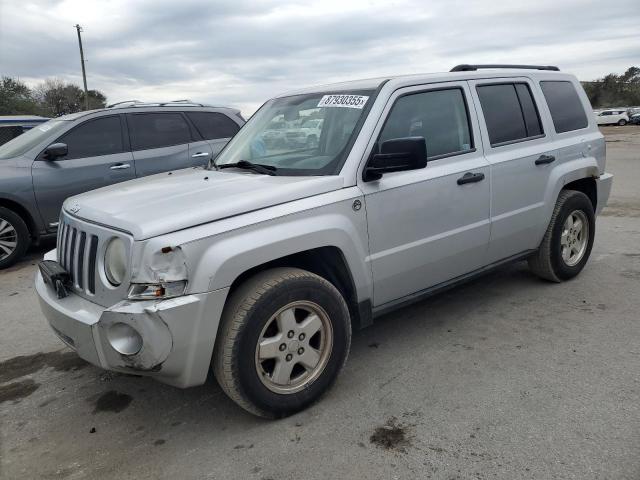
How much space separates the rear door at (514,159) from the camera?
4.01 m

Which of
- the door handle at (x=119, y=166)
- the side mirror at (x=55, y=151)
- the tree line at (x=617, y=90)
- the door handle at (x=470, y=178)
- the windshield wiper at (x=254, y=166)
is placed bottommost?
the door handle at (x=470, y=178)

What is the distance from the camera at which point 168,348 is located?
2510mm

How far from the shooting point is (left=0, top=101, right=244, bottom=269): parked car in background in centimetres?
654

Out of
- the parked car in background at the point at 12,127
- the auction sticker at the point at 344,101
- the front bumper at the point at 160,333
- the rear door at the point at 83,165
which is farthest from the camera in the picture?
the parked car in background at the point at 12,127

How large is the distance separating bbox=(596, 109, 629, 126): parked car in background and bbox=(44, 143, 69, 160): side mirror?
162 feet

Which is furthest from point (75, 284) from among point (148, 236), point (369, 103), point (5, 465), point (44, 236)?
point (44, 236)

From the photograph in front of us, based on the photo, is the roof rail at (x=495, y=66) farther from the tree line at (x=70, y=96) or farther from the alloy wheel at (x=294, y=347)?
the tree line at (x=70, y=96)

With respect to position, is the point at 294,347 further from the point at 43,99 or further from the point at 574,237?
the point at 43,99

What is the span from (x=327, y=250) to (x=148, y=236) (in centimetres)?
104

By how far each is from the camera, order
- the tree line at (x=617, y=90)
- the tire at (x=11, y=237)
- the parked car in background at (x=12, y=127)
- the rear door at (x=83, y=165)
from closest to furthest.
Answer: the tire at (x=11, y=237) < the rear door at (x=83, y=165) < the parked car in background at (x=12, y=127) < the tree line at (x=617, y=90)

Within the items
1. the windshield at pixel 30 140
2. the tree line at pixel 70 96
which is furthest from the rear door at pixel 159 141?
the tree line at pixel 70 96

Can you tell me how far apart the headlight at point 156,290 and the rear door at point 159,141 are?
16.3 feet

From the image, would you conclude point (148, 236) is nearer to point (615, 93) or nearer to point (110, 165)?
point (110, 165)

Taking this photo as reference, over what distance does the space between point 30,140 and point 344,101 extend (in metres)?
5.13
